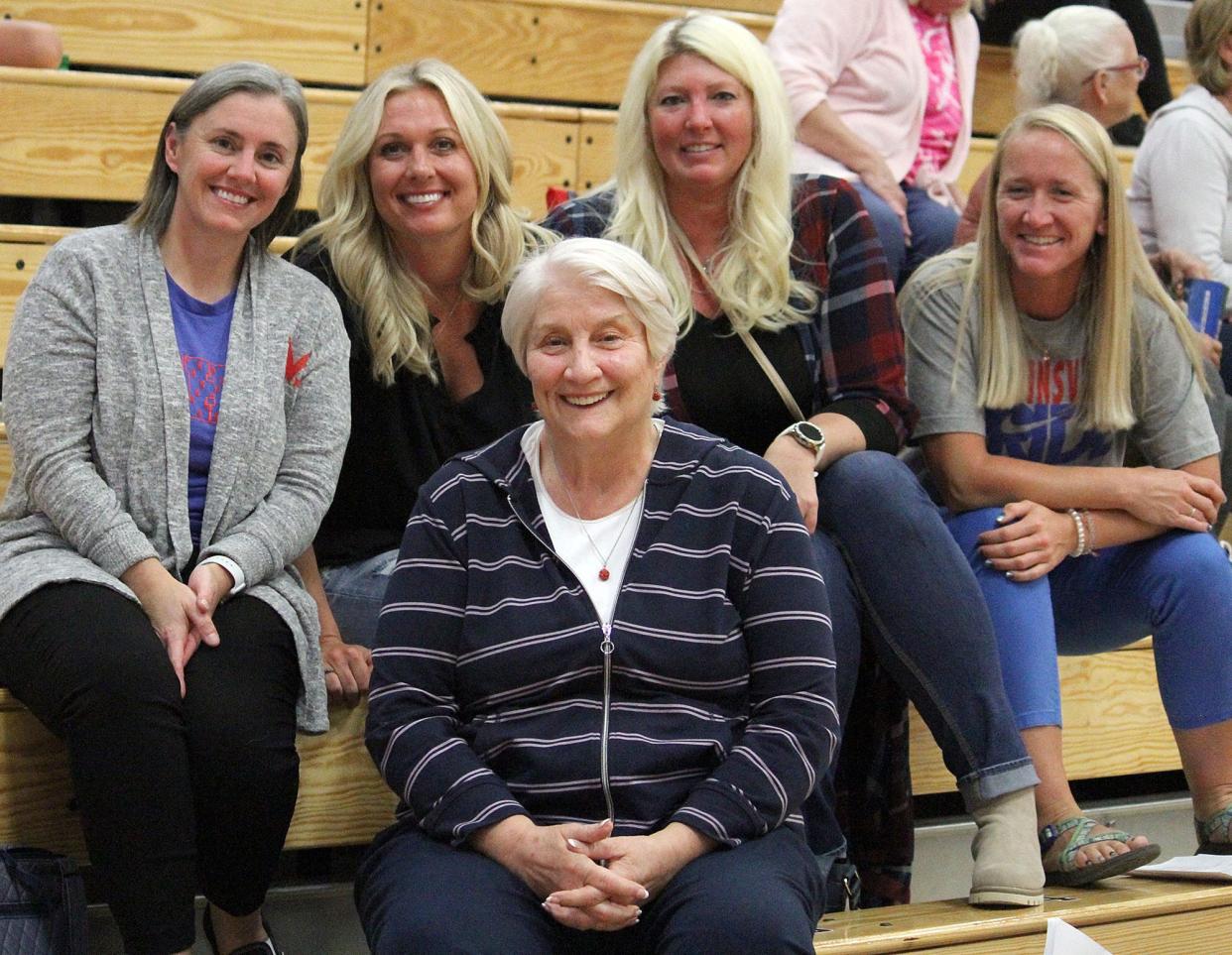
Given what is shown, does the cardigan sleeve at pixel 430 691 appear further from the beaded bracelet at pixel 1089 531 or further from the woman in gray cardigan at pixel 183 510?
the beaded bracelet at pixel 1089 531

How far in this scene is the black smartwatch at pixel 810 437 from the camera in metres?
1.87

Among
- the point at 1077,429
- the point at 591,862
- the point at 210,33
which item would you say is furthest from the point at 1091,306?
the point at 210,33

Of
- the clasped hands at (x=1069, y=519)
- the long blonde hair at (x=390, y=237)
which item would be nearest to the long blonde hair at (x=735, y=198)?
the long blonde hair at (x=390, y=237)

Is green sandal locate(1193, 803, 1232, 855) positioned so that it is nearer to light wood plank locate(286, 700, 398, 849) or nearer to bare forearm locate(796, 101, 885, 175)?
light wood plank locate(286, 700, 398, 849)

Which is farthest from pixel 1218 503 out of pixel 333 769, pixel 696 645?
pixel 333 769

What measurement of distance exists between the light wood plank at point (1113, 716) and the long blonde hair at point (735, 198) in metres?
0.65

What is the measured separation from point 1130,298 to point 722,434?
0.57 m

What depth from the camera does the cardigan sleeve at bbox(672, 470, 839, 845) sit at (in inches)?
55.7

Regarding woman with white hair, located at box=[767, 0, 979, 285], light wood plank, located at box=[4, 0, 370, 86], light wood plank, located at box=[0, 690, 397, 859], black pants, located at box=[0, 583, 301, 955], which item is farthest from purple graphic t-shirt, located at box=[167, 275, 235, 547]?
light wood plank, located at box=[4, 0, 370, 86]

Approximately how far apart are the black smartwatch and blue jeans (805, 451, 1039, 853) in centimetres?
7

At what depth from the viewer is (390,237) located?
2.01 meters

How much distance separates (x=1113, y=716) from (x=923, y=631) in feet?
1.86

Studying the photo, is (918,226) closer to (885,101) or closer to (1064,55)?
(885,101)

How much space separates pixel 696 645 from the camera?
147 centimetres
